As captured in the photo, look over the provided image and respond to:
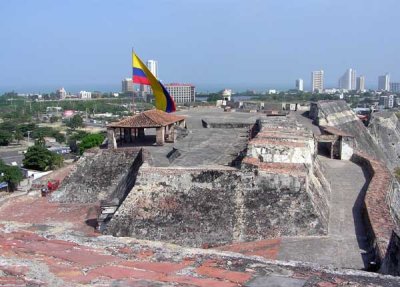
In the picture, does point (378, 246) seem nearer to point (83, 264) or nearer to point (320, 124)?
point (83, 264)

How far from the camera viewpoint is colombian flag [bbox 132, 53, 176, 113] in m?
19.8

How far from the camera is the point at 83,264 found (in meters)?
4.04

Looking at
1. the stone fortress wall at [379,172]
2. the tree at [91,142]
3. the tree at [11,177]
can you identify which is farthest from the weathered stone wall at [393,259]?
the tree at [91,142]

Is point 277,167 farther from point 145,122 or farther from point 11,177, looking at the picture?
point 11,177

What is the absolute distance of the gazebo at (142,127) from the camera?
16.5 meters

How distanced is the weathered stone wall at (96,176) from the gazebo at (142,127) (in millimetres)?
773

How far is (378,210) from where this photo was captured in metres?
10.5

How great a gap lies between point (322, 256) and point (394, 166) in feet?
61.4

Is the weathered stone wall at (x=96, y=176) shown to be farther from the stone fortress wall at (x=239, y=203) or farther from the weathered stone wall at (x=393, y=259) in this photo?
the weathered stone wall at (x=393, y=259)

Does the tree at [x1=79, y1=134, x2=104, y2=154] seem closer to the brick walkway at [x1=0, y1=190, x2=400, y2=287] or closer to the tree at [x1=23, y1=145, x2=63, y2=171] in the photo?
the tree at [x1=23, y1=145, x2=63, y2=171]

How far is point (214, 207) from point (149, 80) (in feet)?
34.3

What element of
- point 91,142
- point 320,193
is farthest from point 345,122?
point 91,142

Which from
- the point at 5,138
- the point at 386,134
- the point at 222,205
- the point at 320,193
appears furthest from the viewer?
the point at 5,138

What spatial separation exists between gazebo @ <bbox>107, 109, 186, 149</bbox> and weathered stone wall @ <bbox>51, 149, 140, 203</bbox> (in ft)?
2.53
